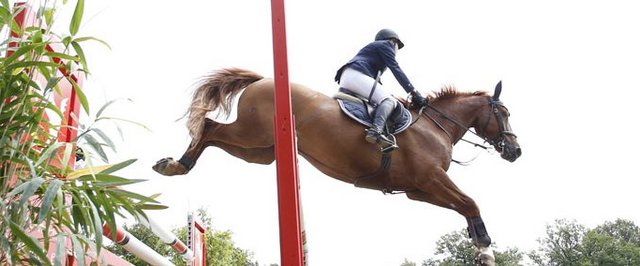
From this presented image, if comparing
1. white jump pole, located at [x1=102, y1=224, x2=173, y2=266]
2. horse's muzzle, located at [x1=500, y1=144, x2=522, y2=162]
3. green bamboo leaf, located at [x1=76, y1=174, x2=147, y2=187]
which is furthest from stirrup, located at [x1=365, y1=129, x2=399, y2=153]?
green bamboo leaf, located at [x1=76, y1=174, x2=147, y2=187]

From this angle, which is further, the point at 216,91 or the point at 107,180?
the point at 216,91

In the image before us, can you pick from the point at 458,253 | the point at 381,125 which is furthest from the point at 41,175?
the point at 458,253

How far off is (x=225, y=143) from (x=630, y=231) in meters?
36.0

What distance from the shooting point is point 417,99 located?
331 cm

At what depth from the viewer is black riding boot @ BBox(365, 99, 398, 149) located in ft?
9.31

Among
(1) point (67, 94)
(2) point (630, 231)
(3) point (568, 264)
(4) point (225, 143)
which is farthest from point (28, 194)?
(2) point (630, 231)

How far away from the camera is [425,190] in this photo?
312 cm

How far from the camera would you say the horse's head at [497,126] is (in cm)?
349

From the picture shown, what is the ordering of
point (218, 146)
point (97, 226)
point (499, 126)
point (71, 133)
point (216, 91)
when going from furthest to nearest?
point (499, 126) < point (216, 91) < point (218, 146) < point (71, 133) < point (97, 226)

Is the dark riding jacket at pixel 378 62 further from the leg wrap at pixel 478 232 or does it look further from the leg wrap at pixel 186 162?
the leg wrap at pixel 186 162

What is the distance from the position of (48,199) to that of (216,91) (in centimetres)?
210

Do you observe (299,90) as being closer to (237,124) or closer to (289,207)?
(237,124)

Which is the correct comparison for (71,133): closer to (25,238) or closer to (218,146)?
(25,238)

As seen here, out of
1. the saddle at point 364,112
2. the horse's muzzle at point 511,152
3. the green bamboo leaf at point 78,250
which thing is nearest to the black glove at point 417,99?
the saddle at point 364,112
